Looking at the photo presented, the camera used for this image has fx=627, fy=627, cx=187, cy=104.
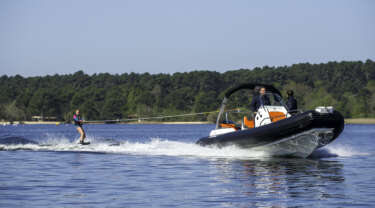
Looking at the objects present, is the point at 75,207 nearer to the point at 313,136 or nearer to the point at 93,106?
the point at 313,136

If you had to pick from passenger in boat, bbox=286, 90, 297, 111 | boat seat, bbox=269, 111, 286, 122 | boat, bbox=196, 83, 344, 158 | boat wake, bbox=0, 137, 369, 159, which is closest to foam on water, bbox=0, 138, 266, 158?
boat wake, bbox=0, 137, 369, 159

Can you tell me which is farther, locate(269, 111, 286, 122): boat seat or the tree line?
the tree line

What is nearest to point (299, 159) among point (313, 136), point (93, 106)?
point (313, 136)

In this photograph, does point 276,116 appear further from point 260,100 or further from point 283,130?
point 283,130

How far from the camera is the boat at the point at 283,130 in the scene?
17.4m

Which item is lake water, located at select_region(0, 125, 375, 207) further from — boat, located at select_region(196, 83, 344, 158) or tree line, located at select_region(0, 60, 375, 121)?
tree line, located at select_region(0, 60, 375, 121)

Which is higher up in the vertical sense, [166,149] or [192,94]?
[192,94]

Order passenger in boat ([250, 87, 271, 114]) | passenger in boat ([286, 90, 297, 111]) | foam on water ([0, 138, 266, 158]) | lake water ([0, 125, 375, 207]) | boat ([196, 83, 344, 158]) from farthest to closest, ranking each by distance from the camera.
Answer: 1. foam on water ([0, 138, 266, 158])
2. passenger in boat ([286, 90, 297, 111])
3. passenger in boat ([250, 87, 271, 114])
4. boat ([196, 83, 344, 158])
5. lake water ([0, 125, 375, 207])

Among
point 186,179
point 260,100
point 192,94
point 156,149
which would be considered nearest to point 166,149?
point 156,149

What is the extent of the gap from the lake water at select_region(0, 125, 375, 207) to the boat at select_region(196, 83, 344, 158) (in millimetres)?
393

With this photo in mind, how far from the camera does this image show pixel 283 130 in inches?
695

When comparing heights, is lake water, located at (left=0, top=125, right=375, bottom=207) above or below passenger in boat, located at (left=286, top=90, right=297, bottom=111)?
below

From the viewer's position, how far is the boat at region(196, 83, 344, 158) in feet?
57.1

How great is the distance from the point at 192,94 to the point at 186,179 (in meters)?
123
